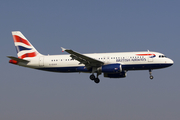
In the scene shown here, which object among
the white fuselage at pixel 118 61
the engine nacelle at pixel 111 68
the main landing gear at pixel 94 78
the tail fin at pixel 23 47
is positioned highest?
the tail fin at pixel 23 47

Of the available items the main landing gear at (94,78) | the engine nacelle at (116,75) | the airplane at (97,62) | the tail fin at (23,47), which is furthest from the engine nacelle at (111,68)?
Result: the tail fin at (23,47)

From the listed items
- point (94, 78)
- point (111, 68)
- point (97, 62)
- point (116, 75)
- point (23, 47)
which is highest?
point (23, 47)

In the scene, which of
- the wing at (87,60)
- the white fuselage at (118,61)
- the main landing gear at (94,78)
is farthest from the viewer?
the main landing gear at (94,78)

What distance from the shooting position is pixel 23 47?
5697cm

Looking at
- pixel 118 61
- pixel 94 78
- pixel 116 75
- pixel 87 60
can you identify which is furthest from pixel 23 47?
pixel 118 61

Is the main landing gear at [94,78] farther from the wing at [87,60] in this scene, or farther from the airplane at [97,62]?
the wing at [87,60]

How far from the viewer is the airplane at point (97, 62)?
50.3 meters

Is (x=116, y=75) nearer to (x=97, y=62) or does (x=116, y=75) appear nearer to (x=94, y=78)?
(x=94, y=78)

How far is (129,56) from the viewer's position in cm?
5088

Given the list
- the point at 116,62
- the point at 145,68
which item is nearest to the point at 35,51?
the point at 116,62

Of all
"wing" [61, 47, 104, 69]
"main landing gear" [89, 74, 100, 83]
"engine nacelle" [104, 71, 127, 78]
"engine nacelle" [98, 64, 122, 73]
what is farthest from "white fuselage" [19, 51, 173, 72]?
"engine nacelle" [104, 71, 127, 78]

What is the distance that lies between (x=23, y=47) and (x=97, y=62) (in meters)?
14.3

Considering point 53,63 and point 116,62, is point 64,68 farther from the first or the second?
point 116,62

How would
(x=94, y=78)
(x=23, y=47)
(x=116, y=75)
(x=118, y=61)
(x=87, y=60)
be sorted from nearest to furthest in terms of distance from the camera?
(x=87, y=60)
(x=118, y=61)
(x=94, y=78)
(x=116, y=75)
(x=23, y=47)
